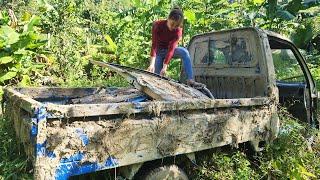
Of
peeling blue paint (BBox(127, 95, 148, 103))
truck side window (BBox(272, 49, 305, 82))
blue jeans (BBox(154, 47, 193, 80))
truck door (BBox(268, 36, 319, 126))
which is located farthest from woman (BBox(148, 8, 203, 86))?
truck side window (BBox(272, 49, 305, 82))

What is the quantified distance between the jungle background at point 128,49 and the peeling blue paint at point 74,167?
16.4 inches

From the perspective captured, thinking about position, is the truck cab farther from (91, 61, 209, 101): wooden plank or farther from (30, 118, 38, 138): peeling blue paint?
(30, 118, 38, 138): peeling blue paint

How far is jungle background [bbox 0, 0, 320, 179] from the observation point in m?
3.95

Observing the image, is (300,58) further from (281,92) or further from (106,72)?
(106,72)

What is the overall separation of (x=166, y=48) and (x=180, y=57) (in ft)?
0.98

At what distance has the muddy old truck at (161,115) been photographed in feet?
8.63

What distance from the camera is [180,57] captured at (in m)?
5.27

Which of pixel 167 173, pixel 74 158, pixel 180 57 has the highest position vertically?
pixel 180 57

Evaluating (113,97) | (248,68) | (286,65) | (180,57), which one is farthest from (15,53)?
(286,65)

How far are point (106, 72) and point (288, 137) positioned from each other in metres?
6.04

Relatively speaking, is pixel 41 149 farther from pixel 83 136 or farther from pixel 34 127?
pixel 83 136

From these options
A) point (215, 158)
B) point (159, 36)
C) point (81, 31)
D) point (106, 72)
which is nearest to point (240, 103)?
point (215, 158)

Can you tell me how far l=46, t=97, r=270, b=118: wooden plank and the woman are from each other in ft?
4.87

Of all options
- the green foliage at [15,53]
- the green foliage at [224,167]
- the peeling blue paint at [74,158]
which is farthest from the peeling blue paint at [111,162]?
the green foliage at [15,53]
